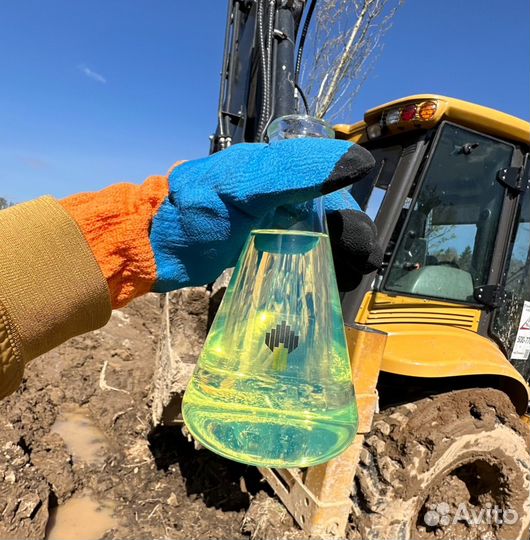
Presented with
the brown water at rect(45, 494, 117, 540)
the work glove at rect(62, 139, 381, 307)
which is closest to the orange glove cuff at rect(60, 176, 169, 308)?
the work glove at rect(62, 139, 381, 307)

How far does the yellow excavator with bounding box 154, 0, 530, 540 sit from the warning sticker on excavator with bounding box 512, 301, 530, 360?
0.23 metres

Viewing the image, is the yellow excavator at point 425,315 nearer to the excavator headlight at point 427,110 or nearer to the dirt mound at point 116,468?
the excavator headlight at point 427,110

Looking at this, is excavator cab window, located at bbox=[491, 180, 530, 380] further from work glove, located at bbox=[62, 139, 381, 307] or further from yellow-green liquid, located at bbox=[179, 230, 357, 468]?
yellow-green liquid, located at bbox=[179, 230, 357, 468]

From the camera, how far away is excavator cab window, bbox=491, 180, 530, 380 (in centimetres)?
264

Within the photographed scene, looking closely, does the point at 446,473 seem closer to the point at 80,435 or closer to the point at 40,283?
the point at 40,283

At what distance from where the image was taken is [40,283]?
82 centimetres

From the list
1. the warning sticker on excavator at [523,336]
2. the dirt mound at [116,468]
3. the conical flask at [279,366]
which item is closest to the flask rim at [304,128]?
the conical flask at [279,366]

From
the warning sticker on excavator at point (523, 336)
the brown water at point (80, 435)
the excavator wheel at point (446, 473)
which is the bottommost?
the brown water at point (80, 435)

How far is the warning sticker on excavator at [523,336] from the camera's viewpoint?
9.27ft

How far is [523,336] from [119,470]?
297cm

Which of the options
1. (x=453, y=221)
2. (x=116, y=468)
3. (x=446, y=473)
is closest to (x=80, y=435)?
(x=116, y=468)

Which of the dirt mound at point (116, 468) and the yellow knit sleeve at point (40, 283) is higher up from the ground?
the yellow knit sleeve at point (40, 283)

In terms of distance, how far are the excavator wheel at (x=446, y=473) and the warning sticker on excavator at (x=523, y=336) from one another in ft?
1.76

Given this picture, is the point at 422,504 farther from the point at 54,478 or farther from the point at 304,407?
the point at 54,478
